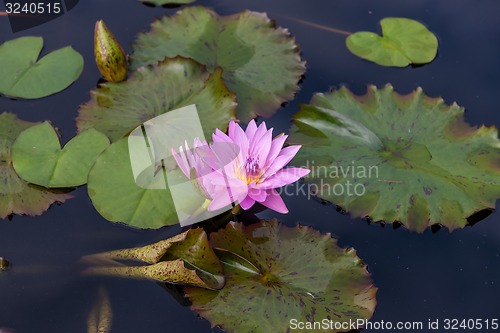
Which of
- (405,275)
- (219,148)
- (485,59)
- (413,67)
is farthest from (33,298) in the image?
(485,59)

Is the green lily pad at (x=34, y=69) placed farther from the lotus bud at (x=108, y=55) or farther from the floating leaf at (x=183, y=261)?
the floating leaf at (x=183, y=261)

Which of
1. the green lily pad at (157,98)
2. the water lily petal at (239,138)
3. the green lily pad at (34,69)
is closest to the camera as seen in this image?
the water lily petal at (239,138)

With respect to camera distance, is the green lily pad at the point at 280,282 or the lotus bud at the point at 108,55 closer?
the green lily pad at the point at 280,282

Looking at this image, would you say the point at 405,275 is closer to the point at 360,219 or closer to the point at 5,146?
the point at 360,219

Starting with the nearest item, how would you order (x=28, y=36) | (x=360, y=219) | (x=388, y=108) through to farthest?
(x=360, y=219) < (x=388, y=108) < (x=28, y=36)

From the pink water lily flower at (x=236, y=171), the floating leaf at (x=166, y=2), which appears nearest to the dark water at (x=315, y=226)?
the floating leaf at (x=166, y=2)

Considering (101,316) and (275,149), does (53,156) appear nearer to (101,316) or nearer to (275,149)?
(101,316)

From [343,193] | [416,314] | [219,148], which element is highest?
[219,148]
